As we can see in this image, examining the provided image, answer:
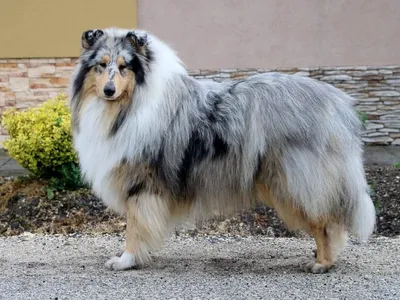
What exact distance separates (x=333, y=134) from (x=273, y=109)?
18.8 inches

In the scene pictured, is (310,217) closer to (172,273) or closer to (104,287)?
(172,273)

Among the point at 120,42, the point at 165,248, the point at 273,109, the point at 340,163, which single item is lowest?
the point at 165,248

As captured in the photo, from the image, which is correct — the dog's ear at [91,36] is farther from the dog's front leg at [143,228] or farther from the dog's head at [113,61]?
the dog's front leg at [143,228]

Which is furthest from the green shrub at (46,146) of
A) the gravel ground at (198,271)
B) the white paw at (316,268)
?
the white paw at (316,268)

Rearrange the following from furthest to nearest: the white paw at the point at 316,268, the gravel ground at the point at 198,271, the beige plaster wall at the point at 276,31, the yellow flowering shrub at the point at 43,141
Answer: the beige plaster wall at the point at 276,31, the yellow flowering shrub at the point at 43,141, the white paw at the point at 316,268, the gravel ground at the point at 198,271

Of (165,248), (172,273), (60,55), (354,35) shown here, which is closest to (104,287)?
(172,273)

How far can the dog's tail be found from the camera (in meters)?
5.21

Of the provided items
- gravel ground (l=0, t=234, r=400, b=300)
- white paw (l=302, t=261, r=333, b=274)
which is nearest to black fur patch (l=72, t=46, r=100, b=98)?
gravel ground (l=0, t=234, r=400, b=300)

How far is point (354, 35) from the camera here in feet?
33.2

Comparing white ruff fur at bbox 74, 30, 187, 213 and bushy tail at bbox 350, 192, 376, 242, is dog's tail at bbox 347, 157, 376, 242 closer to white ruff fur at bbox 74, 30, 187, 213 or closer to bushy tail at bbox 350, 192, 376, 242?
bushy tail at bbox 350, 192, 376, 242

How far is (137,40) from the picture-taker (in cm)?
518

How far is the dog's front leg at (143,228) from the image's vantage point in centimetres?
532

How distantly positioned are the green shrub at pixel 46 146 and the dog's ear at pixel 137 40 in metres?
2.44

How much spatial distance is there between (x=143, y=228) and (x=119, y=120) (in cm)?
84
